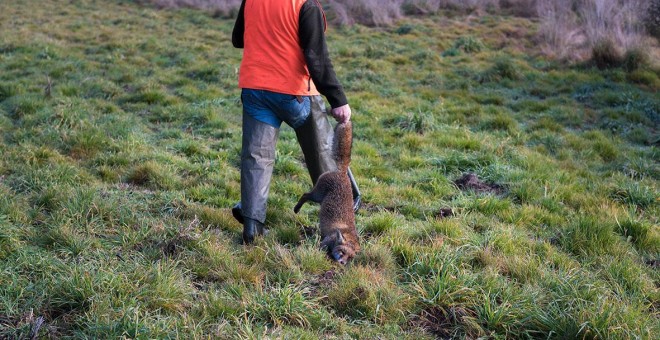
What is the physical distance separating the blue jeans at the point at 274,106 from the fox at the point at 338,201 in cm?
34

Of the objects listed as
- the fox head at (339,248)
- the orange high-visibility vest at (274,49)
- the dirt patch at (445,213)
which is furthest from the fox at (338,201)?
the dirt patch at (445,213)

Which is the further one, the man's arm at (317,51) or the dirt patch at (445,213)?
the dirt patch at (445,213)

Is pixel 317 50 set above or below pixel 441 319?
above

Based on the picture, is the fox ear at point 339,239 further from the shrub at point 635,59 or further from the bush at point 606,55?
the bush at point 606,55

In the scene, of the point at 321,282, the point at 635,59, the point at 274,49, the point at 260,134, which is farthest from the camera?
the point at 635,59

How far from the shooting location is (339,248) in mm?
4270

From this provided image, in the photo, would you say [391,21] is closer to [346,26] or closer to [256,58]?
[346,26]

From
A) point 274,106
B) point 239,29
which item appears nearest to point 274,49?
point 274,106

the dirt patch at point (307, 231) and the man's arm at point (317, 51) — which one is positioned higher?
the man's arm at point (317, 51)

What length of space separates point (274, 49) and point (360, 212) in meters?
1.92

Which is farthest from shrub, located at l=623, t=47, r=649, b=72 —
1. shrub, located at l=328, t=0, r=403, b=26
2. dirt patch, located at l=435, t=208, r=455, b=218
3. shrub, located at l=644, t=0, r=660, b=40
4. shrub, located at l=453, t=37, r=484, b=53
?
dirt patch, located at l=435, t=208, r=455, b=218

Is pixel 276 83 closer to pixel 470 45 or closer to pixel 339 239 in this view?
pixel 339 239

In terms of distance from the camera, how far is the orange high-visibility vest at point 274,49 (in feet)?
14.1

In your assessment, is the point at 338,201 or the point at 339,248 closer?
the point at 339,248
